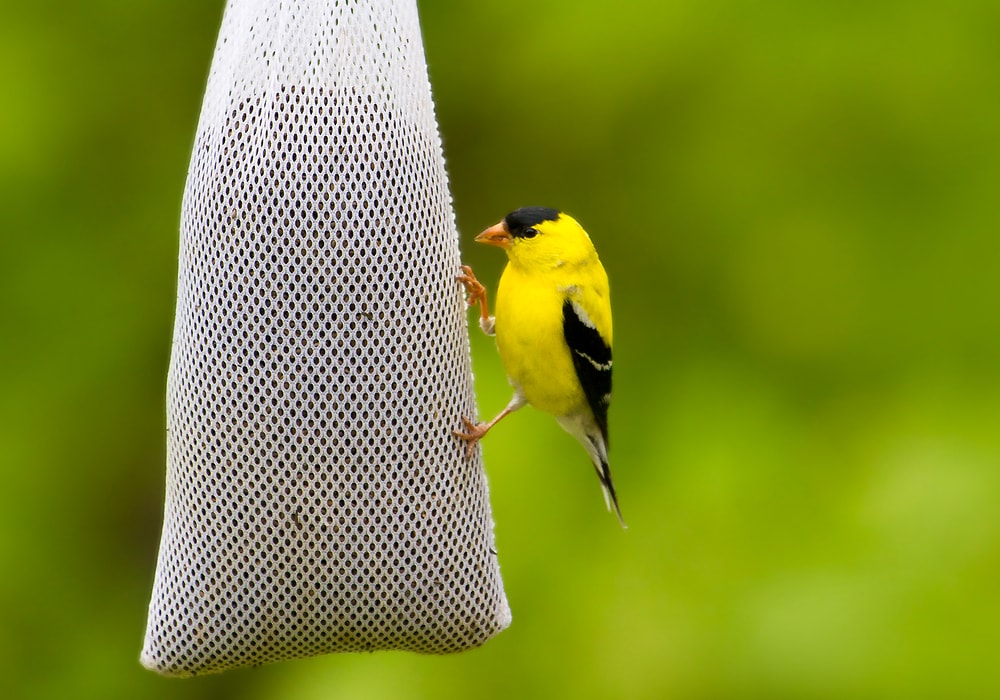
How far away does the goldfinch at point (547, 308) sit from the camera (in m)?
3.38

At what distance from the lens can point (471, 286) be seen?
3.22 meters

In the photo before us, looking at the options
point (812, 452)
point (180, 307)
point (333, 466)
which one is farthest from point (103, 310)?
point (812, 452)

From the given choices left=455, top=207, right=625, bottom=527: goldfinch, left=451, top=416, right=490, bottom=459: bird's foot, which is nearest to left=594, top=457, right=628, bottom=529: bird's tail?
left=455, top=207, right=625, bottom=527: goldfinch

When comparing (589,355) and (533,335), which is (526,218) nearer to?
(533,335)

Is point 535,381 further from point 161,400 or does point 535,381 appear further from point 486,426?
point 161,400

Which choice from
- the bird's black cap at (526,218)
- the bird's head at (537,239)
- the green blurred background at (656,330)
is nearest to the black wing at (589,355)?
the bird's head at (537,239)

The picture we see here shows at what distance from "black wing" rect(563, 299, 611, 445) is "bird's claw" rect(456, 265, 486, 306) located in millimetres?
250

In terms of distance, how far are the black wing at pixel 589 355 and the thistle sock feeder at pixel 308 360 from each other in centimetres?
55

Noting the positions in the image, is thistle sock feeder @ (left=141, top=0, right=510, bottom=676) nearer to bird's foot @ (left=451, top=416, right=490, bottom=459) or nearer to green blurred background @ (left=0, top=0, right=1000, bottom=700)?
bird's foot @ (left=451, top=416, right=490, bottom=459)

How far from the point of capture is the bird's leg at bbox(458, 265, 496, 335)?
3146 mm

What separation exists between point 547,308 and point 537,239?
7.7 inches

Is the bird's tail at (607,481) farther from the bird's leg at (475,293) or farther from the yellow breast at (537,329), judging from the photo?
the bird's leg at (475,293)

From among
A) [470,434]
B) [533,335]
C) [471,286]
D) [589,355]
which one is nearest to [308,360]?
[470,434]

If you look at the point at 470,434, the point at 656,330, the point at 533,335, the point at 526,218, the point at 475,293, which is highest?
the point at 526,218
